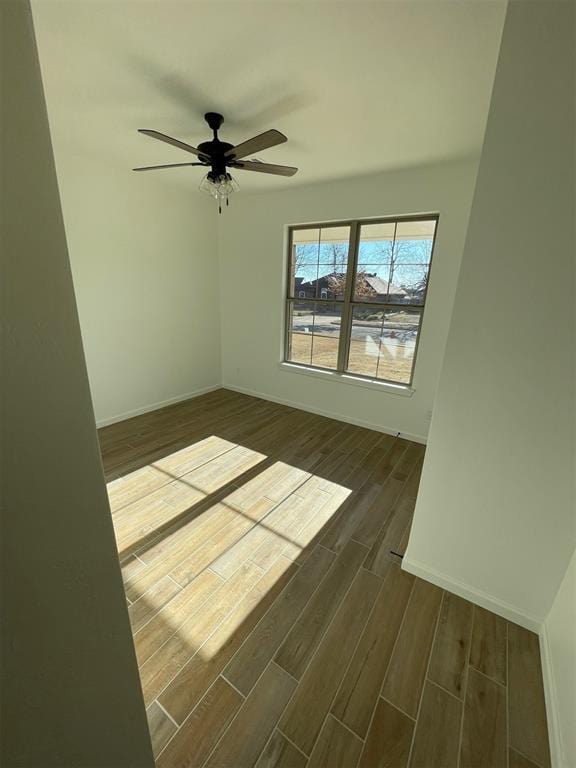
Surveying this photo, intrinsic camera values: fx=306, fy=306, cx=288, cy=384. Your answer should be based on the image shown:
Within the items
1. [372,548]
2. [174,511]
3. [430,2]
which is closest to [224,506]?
[174,511]

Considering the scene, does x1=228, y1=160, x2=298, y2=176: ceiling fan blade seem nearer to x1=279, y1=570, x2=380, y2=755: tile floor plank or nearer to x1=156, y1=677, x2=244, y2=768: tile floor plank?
x1=279, y1=570, x2=380, y2=755: tile floor plank

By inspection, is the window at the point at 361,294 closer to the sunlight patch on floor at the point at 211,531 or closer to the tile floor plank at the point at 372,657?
the sunlight patch on floor at the point at 211,531

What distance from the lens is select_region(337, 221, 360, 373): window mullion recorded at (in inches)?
131

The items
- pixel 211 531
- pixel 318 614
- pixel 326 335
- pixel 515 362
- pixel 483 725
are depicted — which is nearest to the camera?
pixel 483 725

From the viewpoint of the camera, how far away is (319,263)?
3660 millimetres

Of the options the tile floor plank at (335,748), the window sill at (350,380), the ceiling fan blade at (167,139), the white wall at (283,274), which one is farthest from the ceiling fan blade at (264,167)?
the tile floor plank at (335,748)

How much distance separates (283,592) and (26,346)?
1.71m

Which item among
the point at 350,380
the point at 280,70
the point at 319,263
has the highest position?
the point at 280,70

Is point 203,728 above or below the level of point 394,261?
below

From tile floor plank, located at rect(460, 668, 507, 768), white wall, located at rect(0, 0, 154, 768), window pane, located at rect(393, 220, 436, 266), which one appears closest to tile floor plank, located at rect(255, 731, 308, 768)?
tile floor plank, located at rect(460, 668, 507, 768)

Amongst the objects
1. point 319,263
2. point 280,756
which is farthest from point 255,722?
point 319,263

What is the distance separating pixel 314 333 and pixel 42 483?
11.7 feet

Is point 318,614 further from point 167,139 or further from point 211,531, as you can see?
point 167,139

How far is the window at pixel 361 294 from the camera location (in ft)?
10.3
